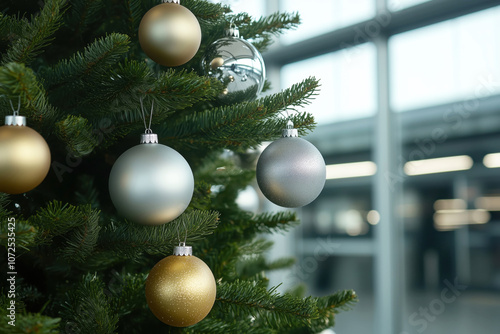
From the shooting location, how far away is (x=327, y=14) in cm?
271

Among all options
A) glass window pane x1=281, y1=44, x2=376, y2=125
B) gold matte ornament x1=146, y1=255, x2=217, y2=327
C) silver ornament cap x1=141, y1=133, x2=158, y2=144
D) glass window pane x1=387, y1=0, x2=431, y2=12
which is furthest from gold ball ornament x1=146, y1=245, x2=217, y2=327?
glass window pane x1=387, y1=0, x2=431, y2=12

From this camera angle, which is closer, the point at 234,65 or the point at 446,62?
the point at 234,65

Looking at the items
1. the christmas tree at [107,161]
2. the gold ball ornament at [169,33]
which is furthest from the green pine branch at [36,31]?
the gold ball ornament at [169,33]

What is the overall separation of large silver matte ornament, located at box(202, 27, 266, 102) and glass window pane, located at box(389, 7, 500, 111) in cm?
188

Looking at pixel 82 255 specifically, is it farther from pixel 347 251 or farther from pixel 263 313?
pixel 347 251

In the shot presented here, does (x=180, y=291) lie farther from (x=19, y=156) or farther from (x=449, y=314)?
(x=449, y=314)

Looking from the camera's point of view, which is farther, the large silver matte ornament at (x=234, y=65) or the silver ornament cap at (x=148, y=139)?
the large silver matte ornament at (x=234, y=65)

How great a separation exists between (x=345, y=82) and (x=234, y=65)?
2111 mm

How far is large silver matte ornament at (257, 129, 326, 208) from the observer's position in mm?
639

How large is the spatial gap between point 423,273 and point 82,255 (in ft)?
7.15

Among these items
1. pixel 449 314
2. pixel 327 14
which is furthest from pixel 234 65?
pixel 327 14

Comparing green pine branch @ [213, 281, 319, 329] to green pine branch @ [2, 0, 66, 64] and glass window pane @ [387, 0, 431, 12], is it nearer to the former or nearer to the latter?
green pine branch @ [2, 0, 66, 64]

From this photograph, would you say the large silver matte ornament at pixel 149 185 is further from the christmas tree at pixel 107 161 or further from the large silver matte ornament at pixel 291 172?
the large silver matte ornament at pixel 291 172

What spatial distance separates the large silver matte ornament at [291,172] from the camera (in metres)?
0.64
